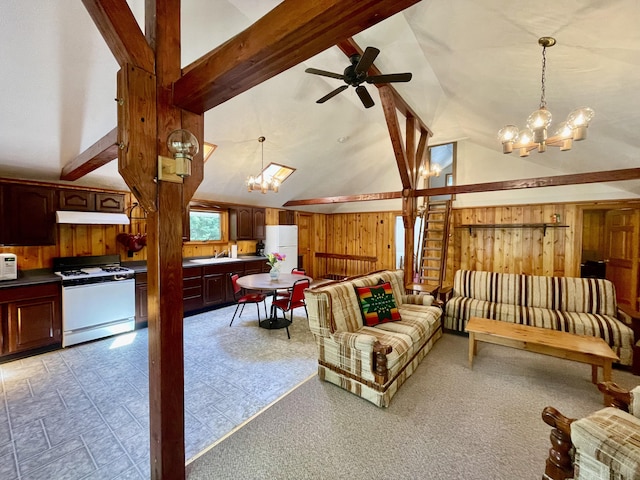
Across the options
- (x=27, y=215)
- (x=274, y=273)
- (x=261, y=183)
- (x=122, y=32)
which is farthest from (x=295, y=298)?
(x=27, y=215)

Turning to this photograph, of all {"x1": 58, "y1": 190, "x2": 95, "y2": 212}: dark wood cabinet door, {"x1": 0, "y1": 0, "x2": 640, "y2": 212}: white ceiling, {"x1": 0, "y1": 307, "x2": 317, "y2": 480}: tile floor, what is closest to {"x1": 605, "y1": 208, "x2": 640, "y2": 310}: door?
{"x1": 0, "y1": 0, "x2": 640, "y2": 212}: white ceiling

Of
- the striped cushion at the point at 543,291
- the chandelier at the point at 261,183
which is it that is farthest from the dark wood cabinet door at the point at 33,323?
the striped cushion at the point at 543,291

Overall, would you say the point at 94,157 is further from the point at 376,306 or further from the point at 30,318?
the point at 376,306

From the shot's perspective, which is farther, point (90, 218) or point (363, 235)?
point (363, 235)

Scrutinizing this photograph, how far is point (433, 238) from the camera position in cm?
600

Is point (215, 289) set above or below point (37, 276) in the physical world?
below

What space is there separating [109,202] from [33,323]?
181 centimetres

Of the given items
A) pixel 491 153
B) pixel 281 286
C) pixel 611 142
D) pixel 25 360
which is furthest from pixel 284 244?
pixel 611 142

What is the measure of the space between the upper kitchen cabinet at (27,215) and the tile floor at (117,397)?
1461 millimetres

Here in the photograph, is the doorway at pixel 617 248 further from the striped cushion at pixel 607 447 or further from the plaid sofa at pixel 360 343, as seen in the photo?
the striped cushion at pixel 607 447

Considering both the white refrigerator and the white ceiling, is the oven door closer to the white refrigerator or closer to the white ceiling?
the white ceiling

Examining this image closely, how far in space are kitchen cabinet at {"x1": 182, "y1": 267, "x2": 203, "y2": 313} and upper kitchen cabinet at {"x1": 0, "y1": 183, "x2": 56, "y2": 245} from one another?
1.75 m

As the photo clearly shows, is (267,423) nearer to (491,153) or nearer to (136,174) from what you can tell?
(136,174)

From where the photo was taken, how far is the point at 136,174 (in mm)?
1307
